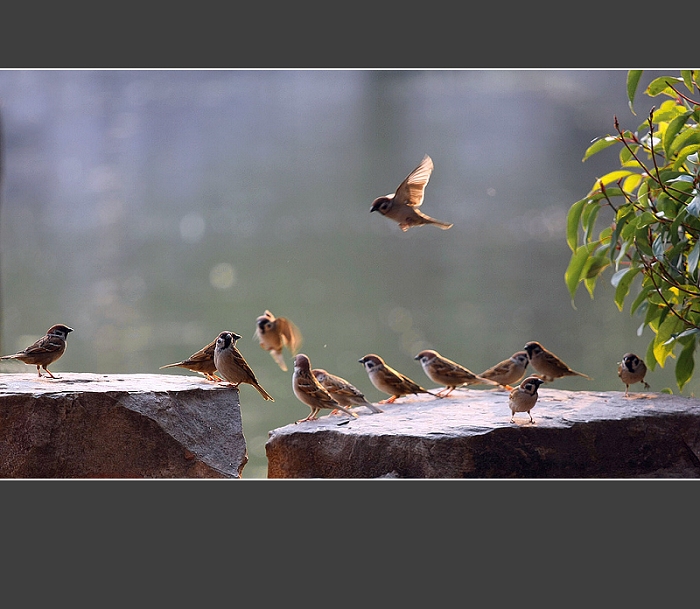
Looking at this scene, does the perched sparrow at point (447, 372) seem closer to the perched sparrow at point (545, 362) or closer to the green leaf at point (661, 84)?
the perched sparrow at point (545, 362)

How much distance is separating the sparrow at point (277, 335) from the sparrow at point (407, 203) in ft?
2.58

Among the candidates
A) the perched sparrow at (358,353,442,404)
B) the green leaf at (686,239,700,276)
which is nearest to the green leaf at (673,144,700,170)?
the green leaf at (686,239,700,276)

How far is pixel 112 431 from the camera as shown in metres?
2.98

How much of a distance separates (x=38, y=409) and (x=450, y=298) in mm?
2554

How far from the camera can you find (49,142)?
13.1 feet

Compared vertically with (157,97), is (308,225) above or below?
below

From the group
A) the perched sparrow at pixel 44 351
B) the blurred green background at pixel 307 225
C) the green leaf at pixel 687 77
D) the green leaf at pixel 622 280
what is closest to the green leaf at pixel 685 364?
the blurred green background at pixel 307 225

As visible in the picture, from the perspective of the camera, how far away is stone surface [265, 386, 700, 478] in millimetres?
2984

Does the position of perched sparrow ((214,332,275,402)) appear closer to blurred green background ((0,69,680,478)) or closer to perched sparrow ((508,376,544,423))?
blurred green background ((0,69,680,478))

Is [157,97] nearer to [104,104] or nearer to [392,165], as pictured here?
[104,104]

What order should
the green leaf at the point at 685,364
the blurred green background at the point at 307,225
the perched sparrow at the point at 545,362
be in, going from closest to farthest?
the green leaf at the point at 685,364 → the blurred green background at the point at 307,225 → the perched sparrow at the point at 545,362

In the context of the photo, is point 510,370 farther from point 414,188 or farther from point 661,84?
point 661,84

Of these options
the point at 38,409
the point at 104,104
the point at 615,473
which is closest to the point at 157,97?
the point at 104,104

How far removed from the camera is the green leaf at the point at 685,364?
366cm
